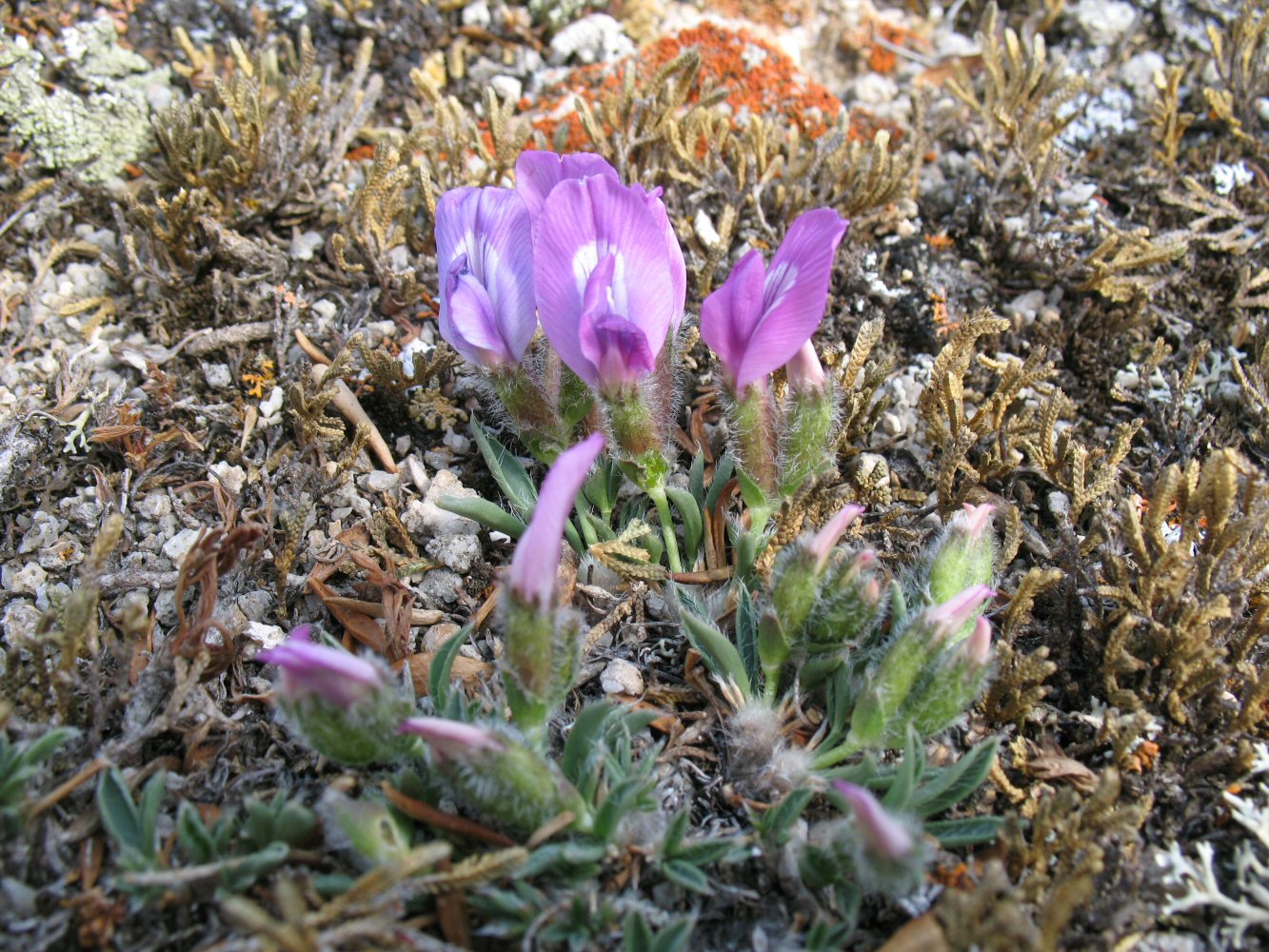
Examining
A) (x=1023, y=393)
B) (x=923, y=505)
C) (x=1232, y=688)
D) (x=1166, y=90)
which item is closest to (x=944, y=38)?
(x=1166, y=90)

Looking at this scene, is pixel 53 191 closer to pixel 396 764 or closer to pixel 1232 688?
pixel 396 764

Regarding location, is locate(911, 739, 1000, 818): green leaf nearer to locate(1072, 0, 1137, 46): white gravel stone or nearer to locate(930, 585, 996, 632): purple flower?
locate(930, 585, 996, 632): purple flower

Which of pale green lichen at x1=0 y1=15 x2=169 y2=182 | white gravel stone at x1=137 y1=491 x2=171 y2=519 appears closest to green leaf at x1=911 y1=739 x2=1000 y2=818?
white gravel stone at x1=137 y1=491 x2=171 y2=519

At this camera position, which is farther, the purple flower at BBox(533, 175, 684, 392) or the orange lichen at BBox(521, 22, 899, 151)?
the orange lichen at BBox(521, 22, 899, 151)

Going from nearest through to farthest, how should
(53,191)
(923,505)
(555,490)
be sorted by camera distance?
(555,490), (923,505), (53,191)

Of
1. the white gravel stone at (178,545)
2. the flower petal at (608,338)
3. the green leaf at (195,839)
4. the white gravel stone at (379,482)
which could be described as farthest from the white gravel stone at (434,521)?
the green leaf at (195,839)

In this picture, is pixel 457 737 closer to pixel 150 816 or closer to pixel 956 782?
pixel 150 816

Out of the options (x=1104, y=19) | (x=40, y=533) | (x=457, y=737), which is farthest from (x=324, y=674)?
(x=1104, y=19)

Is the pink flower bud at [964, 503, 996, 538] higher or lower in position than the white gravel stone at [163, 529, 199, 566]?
higher
